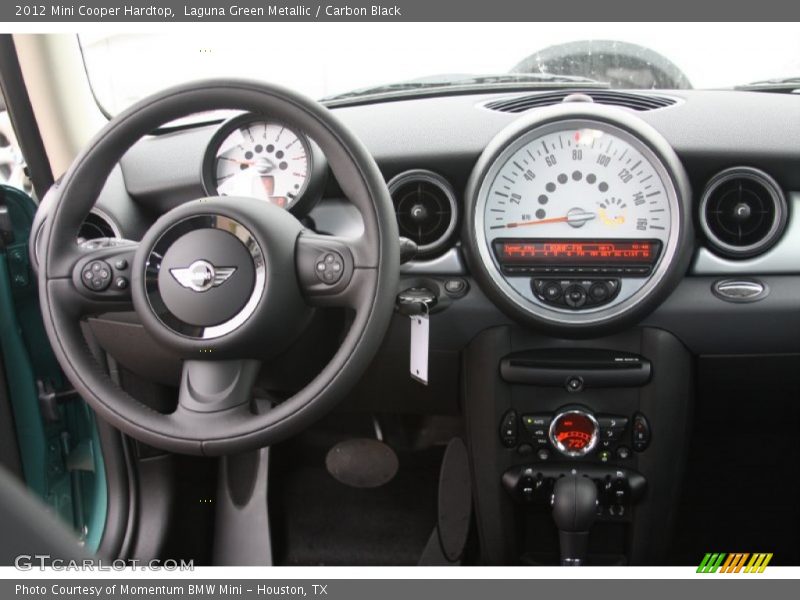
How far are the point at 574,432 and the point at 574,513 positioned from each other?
0.18 metres

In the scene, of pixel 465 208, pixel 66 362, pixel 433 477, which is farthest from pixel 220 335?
pixel 433 477

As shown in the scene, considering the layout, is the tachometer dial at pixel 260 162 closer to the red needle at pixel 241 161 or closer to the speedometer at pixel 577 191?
the red needle at pixel 241 161

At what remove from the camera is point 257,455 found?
2225mm

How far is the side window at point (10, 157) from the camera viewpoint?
6.38 feet

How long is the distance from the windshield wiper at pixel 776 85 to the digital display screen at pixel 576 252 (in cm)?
59

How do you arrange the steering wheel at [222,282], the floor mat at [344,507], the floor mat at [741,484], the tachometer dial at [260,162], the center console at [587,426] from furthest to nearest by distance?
the floor mat at [344,507] < the floor mat at [741,484] < the center console at [587,426] < the tachometer dial at [260,162] < the steering wheel at [222,282]

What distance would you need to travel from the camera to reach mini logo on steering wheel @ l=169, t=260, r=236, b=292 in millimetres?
1295

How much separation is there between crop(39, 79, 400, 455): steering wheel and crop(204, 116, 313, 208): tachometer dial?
29 centimetres

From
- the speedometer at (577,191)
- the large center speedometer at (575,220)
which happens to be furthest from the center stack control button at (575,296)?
the speedometer at (577,191)

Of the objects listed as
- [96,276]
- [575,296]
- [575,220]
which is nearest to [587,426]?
[575,296]

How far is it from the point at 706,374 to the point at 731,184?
0.43 metres

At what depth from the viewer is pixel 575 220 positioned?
1687 mm

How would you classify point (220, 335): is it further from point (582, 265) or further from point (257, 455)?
point (257, 455)

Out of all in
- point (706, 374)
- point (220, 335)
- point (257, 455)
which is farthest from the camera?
point (257, 455)
